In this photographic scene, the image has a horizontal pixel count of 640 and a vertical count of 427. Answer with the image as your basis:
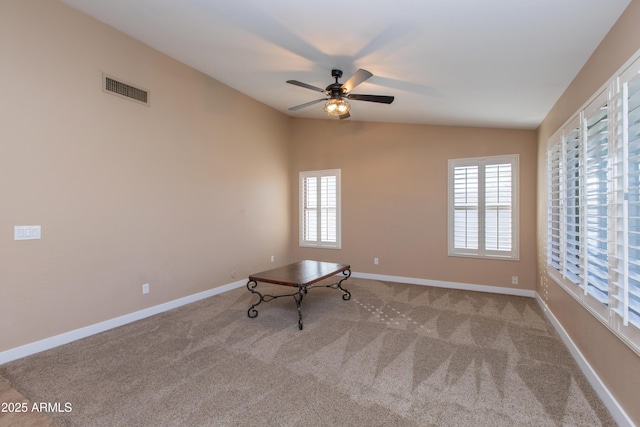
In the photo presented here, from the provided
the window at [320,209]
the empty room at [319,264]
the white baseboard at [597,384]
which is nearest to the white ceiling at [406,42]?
the empty room at [319,264]

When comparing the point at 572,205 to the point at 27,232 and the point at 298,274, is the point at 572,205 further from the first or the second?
the point at 27,232

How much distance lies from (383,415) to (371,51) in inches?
118

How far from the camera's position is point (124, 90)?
3.53m

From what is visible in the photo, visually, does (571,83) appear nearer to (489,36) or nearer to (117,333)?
(489,36)

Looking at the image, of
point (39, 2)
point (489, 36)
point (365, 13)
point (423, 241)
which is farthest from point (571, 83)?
point (39, 2)

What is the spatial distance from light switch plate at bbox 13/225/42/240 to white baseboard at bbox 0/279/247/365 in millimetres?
990

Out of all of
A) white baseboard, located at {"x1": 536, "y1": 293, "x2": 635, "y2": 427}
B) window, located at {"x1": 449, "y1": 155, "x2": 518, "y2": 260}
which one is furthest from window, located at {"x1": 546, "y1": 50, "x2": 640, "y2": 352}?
window, located at {"x1": 449, "y1": 155, "x2": 518, "y2": 260}

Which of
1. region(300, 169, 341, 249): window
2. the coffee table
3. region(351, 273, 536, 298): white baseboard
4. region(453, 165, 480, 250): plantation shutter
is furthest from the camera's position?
region(300, 169, 341, 249): window

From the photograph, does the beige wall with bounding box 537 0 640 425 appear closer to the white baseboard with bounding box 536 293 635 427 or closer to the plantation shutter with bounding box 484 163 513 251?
the white baseboard with bounding box 536 293 635 427

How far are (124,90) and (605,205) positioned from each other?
4.68m

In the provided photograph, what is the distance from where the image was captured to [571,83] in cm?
284

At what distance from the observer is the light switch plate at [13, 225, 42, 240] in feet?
8.94

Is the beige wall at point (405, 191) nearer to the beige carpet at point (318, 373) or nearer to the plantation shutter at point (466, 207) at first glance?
the plantation shutter at point (466, 207)

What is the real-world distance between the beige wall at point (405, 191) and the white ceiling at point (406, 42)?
2.31 ft
